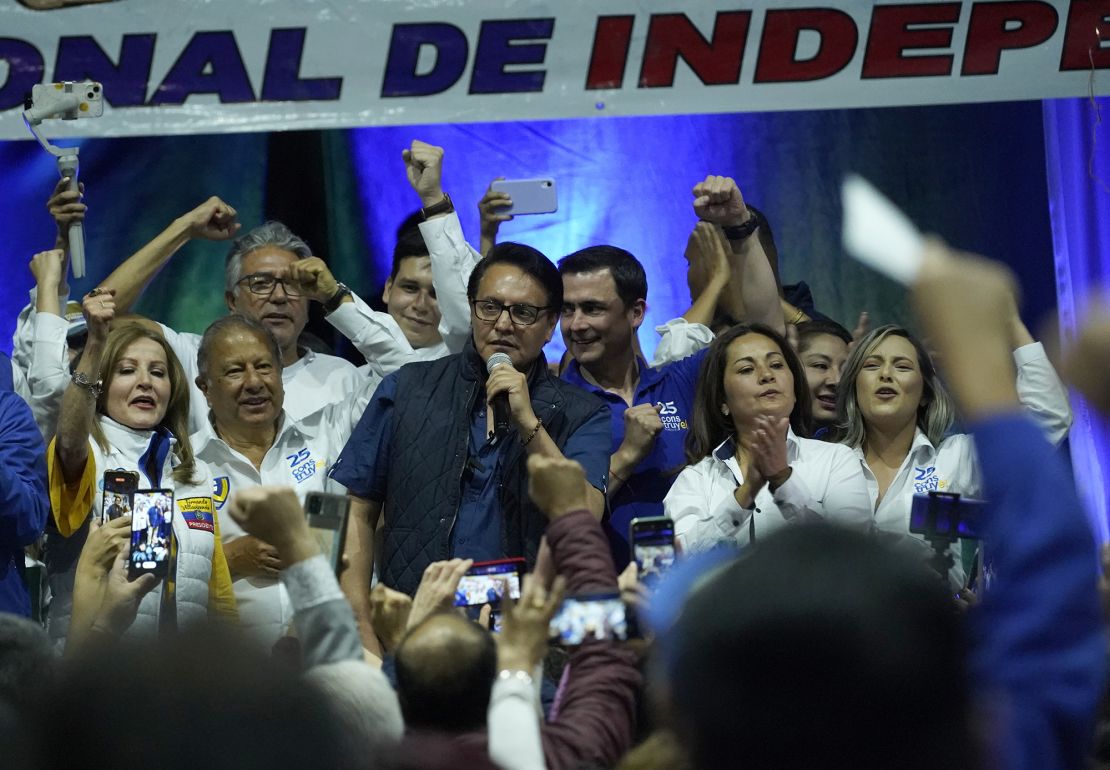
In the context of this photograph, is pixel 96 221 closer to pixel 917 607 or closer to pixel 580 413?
pixel 580 413

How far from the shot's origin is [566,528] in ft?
7.55

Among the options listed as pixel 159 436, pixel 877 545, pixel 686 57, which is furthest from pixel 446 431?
pixel 877 545

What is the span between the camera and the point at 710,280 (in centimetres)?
525

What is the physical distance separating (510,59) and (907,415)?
1.92 metres

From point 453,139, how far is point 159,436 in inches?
76.1

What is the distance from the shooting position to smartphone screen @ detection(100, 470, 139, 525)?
143 inches

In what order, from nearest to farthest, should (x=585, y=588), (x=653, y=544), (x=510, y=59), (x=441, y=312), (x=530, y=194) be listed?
(x=585, y=588), (x=653, y=544), (x=441, y=312), (x=530, y=194), (x=510, y=59)

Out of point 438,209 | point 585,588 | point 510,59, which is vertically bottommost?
point 585,588

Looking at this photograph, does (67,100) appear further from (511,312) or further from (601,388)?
(601,388)

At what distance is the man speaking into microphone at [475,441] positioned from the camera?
3928 millimetres

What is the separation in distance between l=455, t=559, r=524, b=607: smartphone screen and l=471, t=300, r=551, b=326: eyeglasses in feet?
3.90

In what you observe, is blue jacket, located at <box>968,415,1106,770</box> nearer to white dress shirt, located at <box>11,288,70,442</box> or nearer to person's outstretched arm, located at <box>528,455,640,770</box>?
person's outstretched arm, located at <box>528,455,640,770</box>

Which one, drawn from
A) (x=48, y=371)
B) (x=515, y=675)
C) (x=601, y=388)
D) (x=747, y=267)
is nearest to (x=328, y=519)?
(x=515, y=675)

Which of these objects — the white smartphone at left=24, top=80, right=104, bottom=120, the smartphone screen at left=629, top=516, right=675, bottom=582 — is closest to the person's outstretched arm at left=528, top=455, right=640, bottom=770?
the smartphone screen at left=629, top=516, right=675, bottom=582
